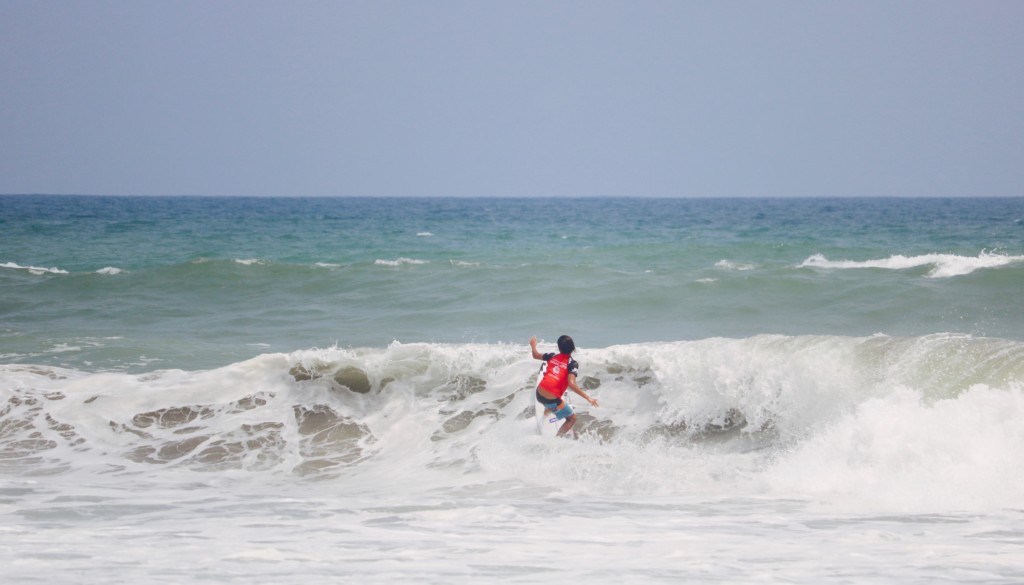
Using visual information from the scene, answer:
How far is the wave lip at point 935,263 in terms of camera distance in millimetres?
23953

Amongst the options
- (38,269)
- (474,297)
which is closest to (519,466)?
(474,297)

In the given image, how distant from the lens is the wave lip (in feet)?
78.6

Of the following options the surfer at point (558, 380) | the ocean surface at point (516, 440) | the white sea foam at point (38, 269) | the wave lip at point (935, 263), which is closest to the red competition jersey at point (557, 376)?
the surfer at point (558, 380)

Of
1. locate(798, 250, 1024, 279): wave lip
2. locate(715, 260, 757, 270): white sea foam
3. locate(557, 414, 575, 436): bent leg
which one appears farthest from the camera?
locate(715, 260, 757, 270): white sea foam

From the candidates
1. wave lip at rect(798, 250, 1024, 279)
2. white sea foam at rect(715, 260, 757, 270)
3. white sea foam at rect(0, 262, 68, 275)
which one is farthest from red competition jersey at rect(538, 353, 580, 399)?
white sea foam at rect(0, 262, 68, 275)

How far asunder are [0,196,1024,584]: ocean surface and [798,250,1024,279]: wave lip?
6.74 ft

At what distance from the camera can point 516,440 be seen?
10.7 m

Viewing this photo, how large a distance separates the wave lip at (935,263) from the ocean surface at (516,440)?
2055 mm

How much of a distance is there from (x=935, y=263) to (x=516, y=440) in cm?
1843

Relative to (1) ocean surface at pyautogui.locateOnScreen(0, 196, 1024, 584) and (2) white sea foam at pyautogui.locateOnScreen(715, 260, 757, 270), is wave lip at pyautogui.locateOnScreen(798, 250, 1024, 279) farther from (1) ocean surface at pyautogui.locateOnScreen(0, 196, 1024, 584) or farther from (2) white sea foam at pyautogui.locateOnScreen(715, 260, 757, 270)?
(1) ocean surface at pyautogui.locateOnScreen(0, 196, 1024, 584)

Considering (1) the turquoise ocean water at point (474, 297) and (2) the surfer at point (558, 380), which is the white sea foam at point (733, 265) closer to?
(1) the turquoise ocean water at point (474, 297)

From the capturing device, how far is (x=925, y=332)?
16625 millimetres

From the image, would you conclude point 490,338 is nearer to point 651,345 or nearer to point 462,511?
point 651,345

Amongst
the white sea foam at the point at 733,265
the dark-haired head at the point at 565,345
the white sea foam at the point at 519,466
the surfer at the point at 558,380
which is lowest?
the white sea foam at the point at 519,466
